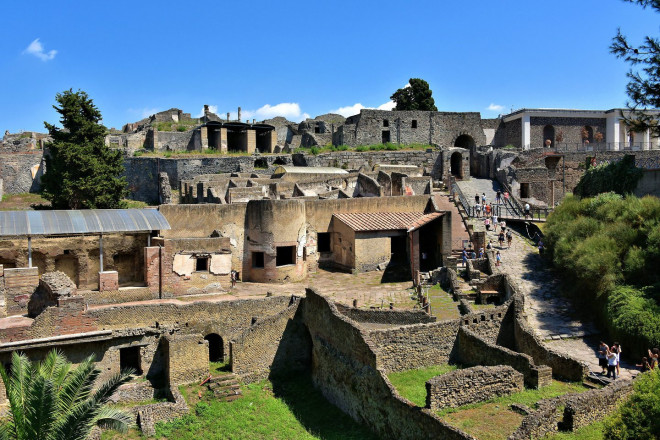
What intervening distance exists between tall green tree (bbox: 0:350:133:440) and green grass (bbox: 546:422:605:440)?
8.26m

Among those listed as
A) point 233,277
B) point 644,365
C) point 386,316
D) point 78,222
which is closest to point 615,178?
point 644,365

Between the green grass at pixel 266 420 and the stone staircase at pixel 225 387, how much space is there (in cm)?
21

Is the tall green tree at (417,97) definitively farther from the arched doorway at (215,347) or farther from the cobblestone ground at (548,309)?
the arched doorway at (215,347)

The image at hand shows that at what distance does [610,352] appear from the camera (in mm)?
15609

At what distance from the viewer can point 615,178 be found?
26.8m

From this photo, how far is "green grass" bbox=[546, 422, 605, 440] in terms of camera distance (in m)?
11.4

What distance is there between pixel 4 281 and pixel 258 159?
21.2 meters

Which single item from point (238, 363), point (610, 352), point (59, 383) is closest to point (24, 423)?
point (59, 383)

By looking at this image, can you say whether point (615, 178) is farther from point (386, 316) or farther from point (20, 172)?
Result: point (20, 172)

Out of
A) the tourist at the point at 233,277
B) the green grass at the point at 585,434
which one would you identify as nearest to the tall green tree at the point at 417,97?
the tourist at the point at 233,277

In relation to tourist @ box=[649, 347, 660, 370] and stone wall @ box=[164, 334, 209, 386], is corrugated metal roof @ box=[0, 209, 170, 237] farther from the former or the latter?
tourist @ box=[649, 347, 660, 370]

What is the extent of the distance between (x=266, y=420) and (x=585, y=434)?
819 centimetres

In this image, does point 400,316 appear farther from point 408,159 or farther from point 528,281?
point 408,159

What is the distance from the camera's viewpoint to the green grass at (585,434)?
1136cm
